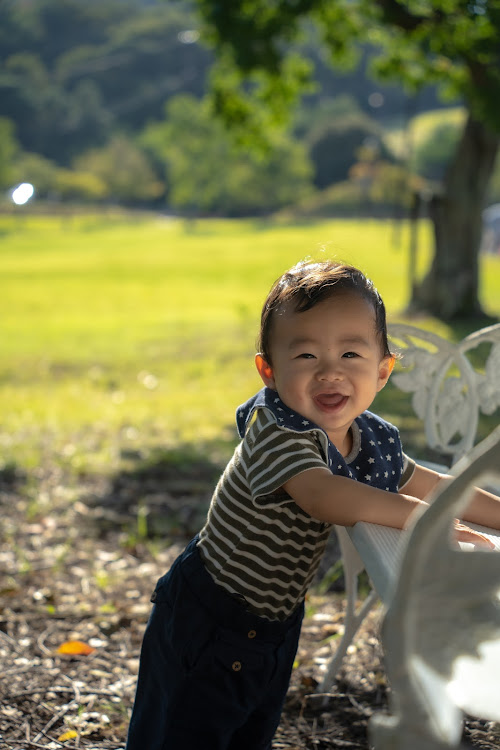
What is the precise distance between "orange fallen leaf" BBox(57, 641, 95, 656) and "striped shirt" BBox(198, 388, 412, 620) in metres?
1.30

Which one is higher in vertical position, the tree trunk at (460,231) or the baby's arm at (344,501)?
the tree trunk at (460,231)

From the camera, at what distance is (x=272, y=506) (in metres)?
1.66

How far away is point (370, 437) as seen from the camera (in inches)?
72.7

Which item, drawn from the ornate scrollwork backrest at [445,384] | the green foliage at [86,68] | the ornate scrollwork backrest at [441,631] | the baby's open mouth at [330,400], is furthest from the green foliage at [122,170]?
the ornate scrollwork backrest at [441,631]

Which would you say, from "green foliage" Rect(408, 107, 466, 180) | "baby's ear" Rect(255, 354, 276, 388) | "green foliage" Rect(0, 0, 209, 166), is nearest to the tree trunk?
"baby's ear" Rect(255, 354, 276, 388)

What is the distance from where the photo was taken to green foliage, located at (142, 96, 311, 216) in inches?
2269

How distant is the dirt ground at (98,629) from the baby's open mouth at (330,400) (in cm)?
116

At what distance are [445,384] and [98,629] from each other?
1534 mm

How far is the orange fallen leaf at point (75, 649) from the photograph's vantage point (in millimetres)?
2918

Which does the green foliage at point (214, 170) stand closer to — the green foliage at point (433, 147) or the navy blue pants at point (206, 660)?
the green foliage at point (433, 147)

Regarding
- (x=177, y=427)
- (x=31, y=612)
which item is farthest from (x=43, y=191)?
(x=31, y=612)

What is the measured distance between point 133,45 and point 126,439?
7249 cm

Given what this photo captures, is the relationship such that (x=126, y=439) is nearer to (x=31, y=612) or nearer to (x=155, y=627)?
(x=31, y=612)

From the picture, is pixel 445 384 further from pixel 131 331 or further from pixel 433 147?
pixel 433 147
